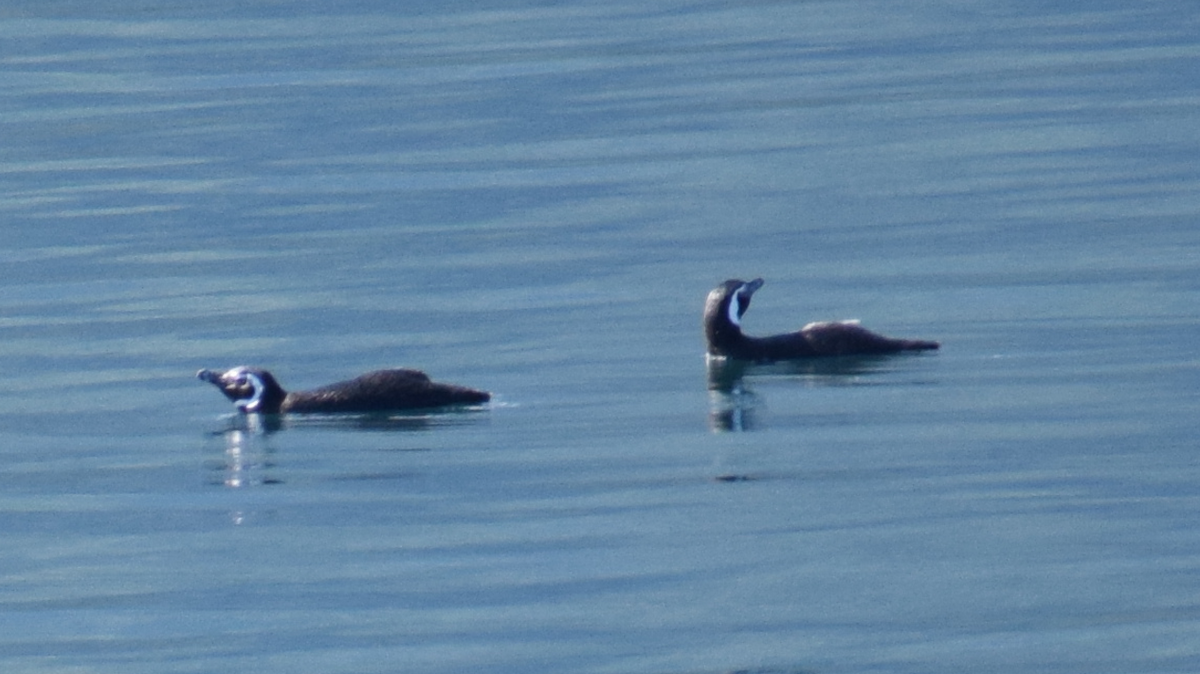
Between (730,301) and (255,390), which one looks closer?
(255,390)

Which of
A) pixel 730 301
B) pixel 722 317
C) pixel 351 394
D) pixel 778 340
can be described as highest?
pixel 730 301

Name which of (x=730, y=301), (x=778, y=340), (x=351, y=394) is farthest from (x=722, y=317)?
(x=351, y=394)

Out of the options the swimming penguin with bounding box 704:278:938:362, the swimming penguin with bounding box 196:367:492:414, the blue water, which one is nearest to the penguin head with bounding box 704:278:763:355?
the swimming penguin with bounding box 704:278:938:362

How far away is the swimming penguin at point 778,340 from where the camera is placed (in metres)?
17.8

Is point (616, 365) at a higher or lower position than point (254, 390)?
higher

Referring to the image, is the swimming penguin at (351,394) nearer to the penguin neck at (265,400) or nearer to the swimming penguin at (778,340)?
the penguin neck at (265,400)

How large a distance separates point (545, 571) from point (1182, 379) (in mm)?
5043

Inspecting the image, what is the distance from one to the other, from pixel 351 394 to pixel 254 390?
630mm

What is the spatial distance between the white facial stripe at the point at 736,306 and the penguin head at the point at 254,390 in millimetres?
2867

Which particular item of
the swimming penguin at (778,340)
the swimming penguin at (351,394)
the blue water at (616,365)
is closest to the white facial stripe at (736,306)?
the swimming penguin at (778,340)

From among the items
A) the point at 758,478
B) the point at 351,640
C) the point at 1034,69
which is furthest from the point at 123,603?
the point at 1034,69

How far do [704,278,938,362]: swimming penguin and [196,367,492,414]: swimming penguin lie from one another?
187 centimetres

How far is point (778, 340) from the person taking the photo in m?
18.1

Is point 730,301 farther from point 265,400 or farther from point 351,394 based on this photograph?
point 265,400
